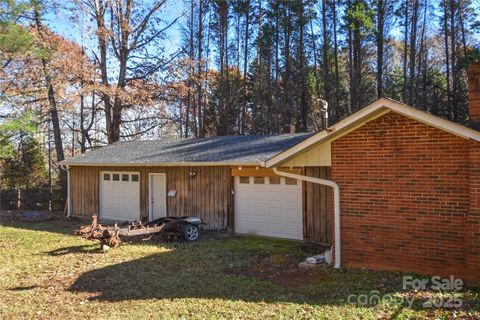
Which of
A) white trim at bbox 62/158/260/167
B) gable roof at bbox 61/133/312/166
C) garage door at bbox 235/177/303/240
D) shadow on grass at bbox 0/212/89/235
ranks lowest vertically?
shadow on grass at bbox 0/212/89/235

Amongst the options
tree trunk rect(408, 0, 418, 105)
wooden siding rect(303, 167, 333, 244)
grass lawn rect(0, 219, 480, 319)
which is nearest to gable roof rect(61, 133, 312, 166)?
wooden siding rect(303, 167, 333, 244)

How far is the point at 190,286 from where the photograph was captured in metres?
7.70

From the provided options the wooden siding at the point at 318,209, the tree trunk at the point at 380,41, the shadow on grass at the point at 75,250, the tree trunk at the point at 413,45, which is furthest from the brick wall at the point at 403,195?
the tree trunk at the point at 413,45

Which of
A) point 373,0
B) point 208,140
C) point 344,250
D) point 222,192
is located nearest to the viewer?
point 344,250

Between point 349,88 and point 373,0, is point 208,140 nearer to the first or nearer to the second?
point 349,88

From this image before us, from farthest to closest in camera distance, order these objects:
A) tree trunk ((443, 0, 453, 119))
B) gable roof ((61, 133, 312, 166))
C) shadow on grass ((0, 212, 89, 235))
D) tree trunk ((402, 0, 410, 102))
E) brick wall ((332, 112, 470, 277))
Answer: tree trunk ((402, 0, 410, 102)) → tree trunk ((443, 0, 453, 119)) → shadow on grass ((0, 212, 89, 235)) → gable roof ((61, 133, 312, 166)) → brick wall ((332, 112, 470, 277))

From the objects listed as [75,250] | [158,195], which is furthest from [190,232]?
[158,195]

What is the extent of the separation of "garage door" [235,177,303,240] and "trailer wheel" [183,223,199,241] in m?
1.52

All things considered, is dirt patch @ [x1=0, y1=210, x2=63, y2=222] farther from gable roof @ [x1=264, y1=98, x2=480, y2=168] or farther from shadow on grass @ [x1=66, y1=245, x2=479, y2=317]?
gable roof @ [x1=264, y1=98, x2=480, y2=168]

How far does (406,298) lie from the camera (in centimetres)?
658

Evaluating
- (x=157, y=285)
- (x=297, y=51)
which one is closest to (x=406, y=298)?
(x=157, y=285)

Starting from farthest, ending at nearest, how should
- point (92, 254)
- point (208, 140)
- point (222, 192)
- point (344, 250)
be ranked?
point (208, 140) → point (222, 192) → point (92, 254) → point (344, 250)

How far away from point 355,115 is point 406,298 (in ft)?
10.7

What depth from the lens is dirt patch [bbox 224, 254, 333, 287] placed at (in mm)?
7941
